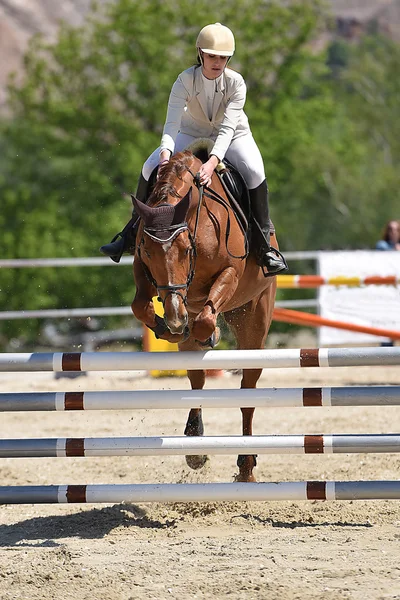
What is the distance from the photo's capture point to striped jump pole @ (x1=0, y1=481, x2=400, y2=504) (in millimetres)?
4395

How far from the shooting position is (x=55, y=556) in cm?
389

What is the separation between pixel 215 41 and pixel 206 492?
2.43 metres

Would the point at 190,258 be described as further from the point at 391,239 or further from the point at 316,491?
the point at 391,239

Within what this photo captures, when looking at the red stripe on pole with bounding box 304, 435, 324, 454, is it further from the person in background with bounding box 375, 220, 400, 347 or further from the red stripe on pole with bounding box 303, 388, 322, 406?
the person in background with bounding box 375, 220, 400, 347

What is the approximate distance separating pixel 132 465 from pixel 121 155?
23209mm

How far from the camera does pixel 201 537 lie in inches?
173

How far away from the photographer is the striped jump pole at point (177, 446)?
14.6ft

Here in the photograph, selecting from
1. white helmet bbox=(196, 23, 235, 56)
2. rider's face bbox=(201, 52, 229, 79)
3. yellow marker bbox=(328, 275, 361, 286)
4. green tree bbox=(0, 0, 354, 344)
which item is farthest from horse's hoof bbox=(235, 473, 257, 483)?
green tree bbox=(0, 0, 354, 344)

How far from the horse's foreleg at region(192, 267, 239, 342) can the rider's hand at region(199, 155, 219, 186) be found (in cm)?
51

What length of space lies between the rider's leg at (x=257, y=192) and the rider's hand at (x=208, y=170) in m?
0.47

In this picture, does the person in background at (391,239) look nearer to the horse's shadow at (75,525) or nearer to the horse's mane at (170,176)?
the horse's mane at (170,176)

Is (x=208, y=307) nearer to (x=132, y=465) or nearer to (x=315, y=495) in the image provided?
(x=315, y=495)

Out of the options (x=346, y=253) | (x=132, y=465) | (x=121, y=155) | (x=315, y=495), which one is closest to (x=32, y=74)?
(x=121, y=155)

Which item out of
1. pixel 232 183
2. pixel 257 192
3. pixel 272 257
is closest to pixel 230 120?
pixel 232 183
